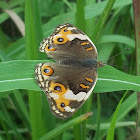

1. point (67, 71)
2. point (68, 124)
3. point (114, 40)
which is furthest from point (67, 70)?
point (114, 40)

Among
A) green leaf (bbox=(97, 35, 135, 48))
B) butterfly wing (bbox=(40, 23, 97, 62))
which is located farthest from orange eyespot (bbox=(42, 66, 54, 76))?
green leaf (bbox=(97, 35, 135, 48))

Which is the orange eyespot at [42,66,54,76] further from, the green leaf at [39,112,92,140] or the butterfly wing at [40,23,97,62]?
the green leaf at [39,112,92,140]

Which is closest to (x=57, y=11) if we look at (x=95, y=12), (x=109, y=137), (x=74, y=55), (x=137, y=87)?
(x=95, y=12)

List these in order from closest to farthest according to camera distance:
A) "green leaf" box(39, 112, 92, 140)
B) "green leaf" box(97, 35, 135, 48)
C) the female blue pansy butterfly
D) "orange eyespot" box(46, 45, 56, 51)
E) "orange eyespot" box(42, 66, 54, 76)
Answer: "green leaf" box(39, 112, 92, 140), the female blue pansy butterfly, "orange eyespot" box(42, 66, 54, 76), "orange eyespot" box(46, 45, 56, 51), "green leaf" box(97, 35, 135, 48)

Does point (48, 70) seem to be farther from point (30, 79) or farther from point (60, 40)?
point (60, 40)

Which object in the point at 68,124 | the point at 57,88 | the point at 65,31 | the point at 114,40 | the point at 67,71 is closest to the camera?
the point at 68,124

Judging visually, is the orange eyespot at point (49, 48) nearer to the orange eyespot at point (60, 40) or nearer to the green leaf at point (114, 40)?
the orange eyespot at point (60, 40)

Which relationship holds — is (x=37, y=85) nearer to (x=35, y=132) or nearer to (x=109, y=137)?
(x=35, y=132)
